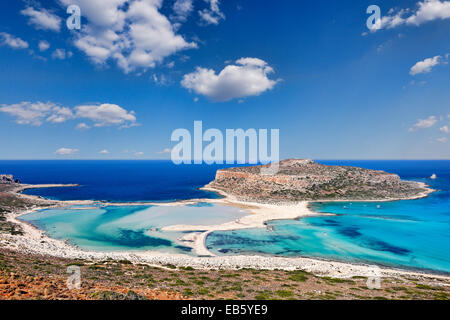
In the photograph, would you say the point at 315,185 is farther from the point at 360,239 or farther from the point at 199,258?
the point at 199,258

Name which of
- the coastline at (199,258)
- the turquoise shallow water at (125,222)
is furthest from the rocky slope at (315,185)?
the coastline at (199,258)

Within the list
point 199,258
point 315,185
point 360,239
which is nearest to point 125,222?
point 199,258

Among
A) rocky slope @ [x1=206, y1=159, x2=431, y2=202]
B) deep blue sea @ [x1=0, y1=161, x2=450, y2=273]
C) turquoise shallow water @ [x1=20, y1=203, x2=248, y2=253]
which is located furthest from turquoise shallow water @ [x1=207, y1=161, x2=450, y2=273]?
rocky slope @ [x1=206, y1=159, x2=431, y2=202]

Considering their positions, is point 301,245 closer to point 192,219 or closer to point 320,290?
point 320,290

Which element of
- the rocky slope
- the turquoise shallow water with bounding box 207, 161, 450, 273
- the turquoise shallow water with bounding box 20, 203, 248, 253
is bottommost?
the turquoise shallow water with bounding box 207, 161, 450, 273

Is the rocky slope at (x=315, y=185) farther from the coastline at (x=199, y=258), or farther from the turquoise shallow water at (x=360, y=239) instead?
the coastline at (x=199, y=258)

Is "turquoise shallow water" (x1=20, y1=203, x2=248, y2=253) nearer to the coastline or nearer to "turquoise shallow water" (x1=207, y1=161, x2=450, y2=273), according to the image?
the coastline

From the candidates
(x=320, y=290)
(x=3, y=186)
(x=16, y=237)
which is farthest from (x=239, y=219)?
(x=3, y=186)
